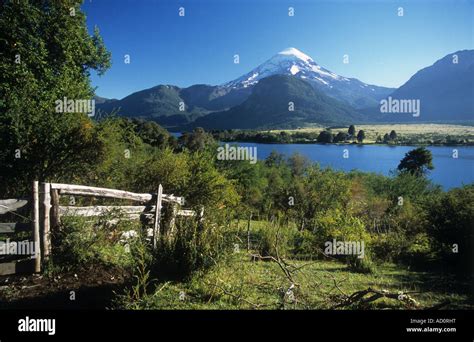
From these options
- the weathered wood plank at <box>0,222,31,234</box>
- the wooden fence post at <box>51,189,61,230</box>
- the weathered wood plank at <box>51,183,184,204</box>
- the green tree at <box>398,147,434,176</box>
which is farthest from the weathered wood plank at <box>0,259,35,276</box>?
the green tree at <box>398,147,434,176</box>

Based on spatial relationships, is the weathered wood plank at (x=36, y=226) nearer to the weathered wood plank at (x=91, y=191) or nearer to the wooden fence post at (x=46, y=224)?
the wooden fence post at (x=46, y=224)

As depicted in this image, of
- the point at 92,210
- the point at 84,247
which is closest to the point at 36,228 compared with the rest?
the point at 84,247

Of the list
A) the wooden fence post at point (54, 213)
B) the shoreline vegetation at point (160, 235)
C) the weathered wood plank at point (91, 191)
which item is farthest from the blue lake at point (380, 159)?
the wooden fence post at point (54, 213)

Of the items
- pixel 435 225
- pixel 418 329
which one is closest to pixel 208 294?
pixel 418 329

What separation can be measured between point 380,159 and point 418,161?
869 inches

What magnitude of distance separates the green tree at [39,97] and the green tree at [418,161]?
5541 cm

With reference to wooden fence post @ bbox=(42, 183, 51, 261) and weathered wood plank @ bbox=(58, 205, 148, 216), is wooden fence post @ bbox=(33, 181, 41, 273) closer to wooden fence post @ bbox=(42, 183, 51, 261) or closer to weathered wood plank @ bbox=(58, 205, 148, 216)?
wooden fence post @ bbox=(42, 183, 51, 261)

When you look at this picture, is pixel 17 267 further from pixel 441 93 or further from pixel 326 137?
pixel 441 93

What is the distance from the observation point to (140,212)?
6.65 m

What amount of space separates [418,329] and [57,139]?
10759mm

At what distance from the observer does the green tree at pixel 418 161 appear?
172 feet

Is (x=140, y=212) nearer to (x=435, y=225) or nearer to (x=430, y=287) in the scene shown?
(x=430, y=287)

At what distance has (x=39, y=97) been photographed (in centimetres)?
970

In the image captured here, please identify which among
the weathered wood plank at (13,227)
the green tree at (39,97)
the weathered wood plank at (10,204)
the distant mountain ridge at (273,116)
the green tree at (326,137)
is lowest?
the weathered wood plank at (13,227)
